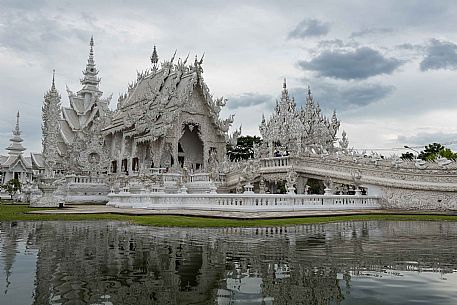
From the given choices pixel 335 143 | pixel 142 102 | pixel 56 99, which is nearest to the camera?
pixel 56 99

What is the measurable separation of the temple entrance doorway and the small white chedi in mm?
85

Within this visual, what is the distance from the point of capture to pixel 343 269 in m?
6.39

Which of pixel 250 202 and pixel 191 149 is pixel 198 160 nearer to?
pixel 191 149

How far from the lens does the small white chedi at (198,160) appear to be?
Result: 891 inches

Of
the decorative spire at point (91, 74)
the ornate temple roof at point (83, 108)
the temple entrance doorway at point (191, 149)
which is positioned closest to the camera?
the temple entrance doorway at point (191, 149)

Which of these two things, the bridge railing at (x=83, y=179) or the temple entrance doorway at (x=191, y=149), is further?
the temple entrance doorway at (x=191, y=149)

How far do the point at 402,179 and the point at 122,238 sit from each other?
17189mm

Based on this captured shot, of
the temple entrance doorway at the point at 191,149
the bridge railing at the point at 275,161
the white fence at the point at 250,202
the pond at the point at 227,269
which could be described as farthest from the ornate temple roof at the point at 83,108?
the pond at the point at 227,269

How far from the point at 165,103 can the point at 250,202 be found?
18.8 m

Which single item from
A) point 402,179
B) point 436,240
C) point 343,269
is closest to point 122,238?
point 343,269

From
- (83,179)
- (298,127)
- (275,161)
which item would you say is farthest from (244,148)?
(275,161)

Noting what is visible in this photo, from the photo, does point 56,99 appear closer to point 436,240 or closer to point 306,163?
point 306,163

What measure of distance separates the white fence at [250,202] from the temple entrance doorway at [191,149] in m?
14.2

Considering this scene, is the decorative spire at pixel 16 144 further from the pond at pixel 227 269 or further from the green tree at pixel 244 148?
the pond at pixel 227 269
